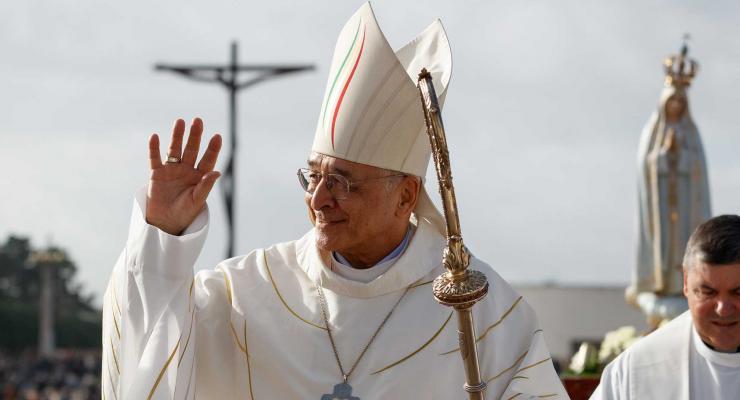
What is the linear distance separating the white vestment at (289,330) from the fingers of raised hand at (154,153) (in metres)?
0.16

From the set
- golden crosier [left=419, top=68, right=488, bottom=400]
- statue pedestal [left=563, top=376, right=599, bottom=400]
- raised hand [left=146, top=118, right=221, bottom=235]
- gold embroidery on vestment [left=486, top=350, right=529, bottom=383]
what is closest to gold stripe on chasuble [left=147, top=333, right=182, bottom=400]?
raised hand [left=146, top=118, right=221, bottom=235]

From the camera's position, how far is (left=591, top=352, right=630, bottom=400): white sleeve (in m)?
5.81

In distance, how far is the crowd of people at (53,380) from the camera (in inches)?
1554

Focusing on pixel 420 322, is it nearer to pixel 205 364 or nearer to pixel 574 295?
pixel 205 364

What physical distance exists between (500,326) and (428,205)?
579 mm

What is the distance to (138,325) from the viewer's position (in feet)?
18.8

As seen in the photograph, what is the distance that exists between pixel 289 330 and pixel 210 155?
0.77 metres

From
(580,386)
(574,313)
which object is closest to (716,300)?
(580,386)

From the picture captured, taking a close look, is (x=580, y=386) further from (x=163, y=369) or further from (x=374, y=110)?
(x=163, y=369)

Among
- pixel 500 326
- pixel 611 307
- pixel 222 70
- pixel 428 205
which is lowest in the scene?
pixel 611 307

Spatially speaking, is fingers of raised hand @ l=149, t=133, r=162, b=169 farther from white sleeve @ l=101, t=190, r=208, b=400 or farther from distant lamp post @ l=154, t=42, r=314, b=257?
distant lamp post @ l=154, t=42, r=314, b=257

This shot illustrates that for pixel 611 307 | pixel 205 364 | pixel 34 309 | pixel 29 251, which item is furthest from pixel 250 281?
pixel 29 251

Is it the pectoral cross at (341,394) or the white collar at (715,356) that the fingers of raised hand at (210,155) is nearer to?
the pectoral cross at (341,394)

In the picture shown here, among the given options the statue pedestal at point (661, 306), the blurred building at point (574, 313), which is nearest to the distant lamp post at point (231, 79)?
the statue pedestal at point (661, 306)
